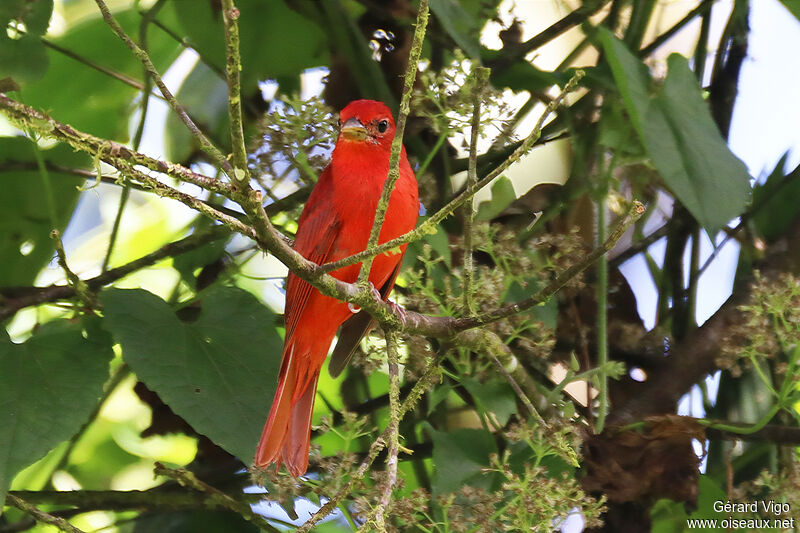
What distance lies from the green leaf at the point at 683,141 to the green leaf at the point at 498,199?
323 millimetres

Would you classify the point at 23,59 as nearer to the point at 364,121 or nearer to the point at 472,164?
the point at 364,121

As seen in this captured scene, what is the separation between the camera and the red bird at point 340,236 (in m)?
1.94

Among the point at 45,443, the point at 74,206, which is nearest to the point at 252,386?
the point at 45,443

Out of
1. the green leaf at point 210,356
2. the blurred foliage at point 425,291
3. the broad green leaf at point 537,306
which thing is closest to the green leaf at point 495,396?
the blurred foliage at point 425,291

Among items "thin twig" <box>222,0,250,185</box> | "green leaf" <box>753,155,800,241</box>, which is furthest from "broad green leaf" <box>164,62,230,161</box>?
"thin twig" <box>222,0,250,185</box>

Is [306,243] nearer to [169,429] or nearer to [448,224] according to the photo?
[448,224]

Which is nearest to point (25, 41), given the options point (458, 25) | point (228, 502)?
point (458, 25)

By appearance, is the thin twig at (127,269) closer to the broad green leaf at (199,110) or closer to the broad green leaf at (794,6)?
the broad green leaf at (199,110)

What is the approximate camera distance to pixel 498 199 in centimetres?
185

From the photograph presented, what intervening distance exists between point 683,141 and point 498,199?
14.9 inches

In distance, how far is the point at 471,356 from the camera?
1803mm

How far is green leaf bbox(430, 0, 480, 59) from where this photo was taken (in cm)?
162

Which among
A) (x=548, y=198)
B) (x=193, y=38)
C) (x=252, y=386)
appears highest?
(x=193, y=38)

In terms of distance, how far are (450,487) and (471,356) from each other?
0.94 ft
